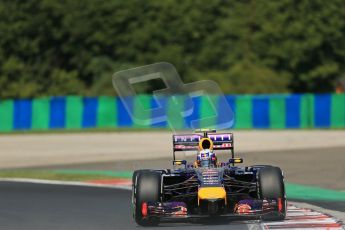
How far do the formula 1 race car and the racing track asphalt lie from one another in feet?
0.92

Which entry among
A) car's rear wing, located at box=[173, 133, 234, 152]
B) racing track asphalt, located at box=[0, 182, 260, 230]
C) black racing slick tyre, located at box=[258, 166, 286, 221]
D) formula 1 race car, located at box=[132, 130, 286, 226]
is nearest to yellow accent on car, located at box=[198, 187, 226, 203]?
formula 1 race car, located at box=[132, 130, 286, 226]

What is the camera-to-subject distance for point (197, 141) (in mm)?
15359

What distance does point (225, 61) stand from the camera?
6831cm

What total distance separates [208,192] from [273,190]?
3.71ft

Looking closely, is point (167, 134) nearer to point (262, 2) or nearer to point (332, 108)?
point (332, 108)

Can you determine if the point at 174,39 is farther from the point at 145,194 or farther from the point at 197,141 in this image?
the point at 145,194

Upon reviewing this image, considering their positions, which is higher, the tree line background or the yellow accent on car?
the tree line background

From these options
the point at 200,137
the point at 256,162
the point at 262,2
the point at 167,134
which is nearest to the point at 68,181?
the point at 256,162

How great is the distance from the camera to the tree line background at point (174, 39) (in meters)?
66.0

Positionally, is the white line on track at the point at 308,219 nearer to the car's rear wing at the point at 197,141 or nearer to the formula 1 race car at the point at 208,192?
the formula 1 race car at the point at 208,192

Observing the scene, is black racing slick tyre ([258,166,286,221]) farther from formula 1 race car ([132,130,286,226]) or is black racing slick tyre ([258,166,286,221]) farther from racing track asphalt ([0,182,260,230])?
racing track asphalt ([0,182,260,230])

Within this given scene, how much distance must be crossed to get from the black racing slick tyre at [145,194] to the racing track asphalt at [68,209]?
0.73ft

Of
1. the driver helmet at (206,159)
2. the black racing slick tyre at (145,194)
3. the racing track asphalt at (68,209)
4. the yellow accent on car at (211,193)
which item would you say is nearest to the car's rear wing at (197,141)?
the driver helmet at (206,159)

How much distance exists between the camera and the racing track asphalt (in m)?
14.1
